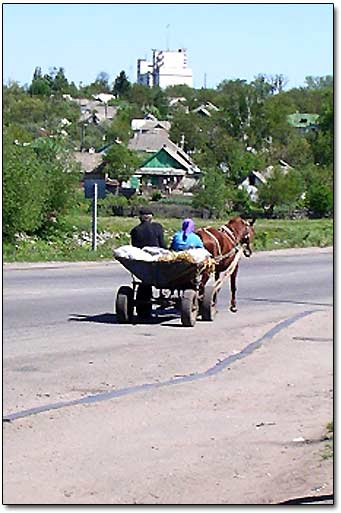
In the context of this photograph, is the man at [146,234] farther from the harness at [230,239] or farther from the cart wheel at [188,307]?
the harness at [230,239]

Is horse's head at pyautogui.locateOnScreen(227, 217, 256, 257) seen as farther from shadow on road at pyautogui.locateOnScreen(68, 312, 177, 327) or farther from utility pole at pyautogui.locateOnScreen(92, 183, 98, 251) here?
utility pole at pyautogui.locateOnScreen(92, 183, 98, 251)

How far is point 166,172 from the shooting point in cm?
8738

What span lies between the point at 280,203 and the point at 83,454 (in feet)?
157

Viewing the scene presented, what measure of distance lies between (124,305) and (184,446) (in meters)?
8.16

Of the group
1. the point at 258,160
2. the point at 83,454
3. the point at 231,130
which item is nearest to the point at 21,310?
the point at 83,454

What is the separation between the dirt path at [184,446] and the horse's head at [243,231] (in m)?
6.35

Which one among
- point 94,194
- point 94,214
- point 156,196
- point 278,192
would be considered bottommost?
point 94,214

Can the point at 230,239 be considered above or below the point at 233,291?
above

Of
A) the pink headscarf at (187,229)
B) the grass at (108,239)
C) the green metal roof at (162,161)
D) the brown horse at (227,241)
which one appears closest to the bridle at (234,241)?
the brown horse at (227,241)

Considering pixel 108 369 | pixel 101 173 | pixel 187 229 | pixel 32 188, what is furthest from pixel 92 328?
pixel 101 173

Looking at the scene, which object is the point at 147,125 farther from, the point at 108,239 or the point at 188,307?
the point at 188,307

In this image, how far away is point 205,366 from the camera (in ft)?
45.0

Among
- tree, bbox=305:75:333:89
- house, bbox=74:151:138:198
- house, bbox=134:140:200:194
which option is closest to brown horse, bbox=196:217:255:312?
tree, bbox=305:75:333:89

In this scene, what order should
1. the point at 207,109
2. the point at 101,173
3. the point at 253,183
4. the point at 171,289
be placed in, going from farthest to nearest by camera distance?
the point at 207,109, the point at 101,173, the point at 253,183, the point at 171,289
